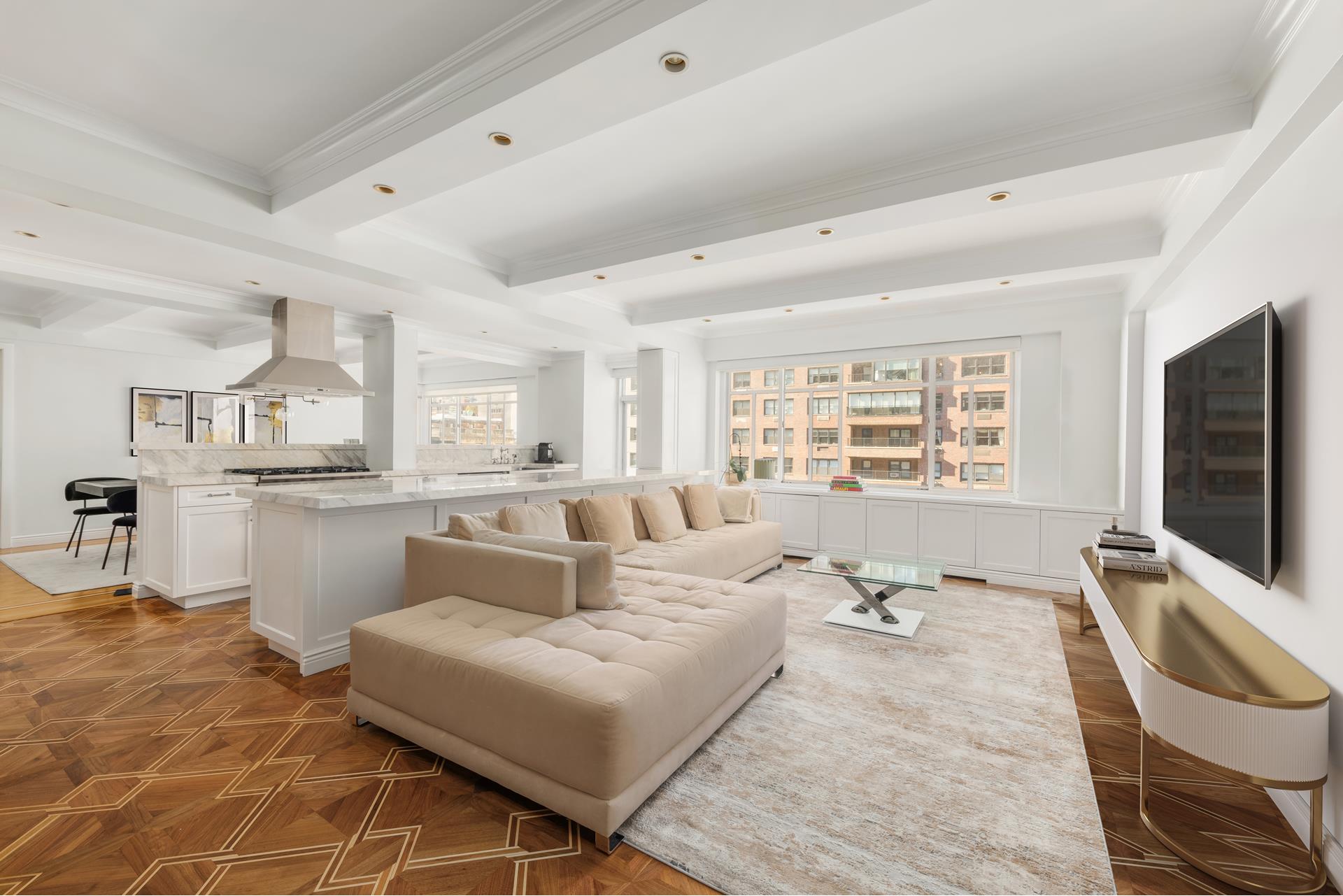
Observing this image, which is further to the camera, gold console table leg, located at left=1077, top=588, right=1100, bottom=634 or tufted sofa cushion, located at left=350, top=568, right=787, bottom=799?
gold console table leg, located at left=1077, top=588, right=1100, bottom=634

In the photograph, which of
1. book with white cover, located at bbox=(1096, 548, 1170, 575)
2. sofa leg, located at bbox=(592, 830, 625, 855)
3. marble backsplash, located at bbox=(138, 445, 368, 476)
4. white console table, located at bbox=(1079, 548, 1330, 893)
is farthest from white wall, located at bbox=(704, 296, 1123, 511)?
marble backsplash, located at bbox=(138, 445, 368, 476)

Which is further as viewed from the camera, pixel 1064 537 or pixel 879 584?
pixel 1064 537

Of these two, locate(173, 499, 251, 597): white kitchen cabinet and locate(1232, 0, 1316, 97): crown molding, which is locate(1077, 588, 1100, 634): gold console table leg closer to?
locate(1232, 0, 1316, 97): crown molding

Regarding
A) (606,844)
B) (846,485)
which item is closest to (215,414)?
(846,485)

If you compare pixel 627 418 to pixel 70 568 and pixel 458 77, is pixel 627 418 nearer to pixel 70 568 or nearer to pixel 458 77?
pixel 70 568

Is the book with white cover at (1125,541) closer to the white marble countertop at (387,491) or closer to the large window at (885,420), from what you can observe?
the large window at (885,420)

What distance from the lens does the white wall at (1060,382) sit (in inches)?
191

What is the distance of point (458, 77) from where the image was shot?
2.12 m

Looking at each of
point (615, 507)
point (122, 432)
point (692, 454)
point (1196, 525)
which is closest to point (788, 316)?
point (692, 454)

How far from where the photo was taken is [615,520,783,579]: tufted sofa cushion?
3818 millimetres

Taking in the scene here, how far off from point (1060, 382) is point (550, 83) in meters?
5.02

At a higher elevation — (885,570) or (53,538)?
(885,570)

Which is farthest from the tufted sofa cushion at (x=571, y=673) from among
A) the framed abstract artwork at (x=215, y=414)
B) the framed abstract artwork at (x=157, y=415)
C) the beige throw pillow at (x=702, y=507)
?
the framed abstract artwork at (x=215, y=414)

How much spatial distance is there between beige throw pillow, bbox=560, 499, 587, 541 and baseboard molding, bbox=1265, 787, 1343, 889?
130 inches
